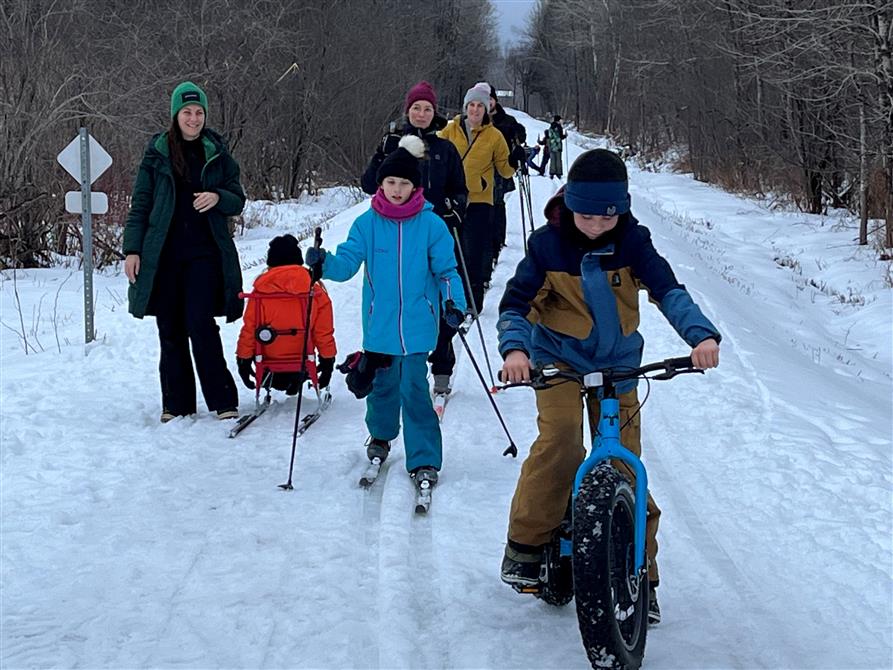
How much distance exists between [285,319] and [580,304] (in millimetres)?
3722

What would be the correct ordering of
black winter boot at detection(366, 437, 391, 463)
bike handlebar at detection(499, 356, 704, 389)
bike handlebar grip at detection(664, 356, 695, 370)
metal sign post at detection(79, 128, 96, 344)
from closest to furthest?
bike handlebar grip at detection(664, 356, 695, 370), bike handlebar at detection(499, 356, 704, 389), black winter boot at detection(366, 437, 391, 463), metal sign post at detection(79, 128, 96, 344)

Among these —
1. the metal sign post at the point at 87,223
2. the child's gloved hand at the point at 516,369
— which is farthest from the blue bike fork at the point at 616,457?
the metal sign post at the point at 87,223

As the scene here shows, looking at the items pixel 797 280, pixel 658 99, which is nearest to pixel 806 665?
pixel 797 280

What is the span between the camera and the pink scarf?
5.25m

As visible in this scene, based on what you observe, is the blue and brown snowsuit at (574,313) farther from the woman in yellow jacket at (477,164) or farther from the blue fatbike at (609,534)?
the woman in yellow jacket at (477,164)

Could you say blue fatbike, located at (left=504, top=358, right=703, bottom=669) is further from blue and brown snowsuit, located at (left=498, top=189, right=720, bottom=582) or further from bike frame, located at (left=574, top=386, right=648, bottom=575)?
blue and brown snowsuit, located at (left=498, top=189, right=720, bottom=582)

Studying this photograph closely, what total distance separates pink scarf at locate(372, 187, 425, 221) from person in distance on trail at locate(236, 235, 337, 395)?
186 centimetres

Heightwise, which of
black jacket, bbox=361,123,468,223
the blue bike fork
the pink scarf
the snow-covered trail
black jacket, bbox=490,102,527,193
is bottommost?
the snow-covered trail

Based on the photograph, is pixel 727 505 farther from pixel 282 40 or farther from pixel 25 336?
pixel 282 40

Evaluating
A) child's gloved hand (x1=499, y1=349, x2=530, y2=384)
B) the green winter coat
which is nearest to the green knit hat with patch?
the green winter coat

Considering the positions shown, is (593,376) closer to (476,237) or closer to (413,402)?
(413,402)

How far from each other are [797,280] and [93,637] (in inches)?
552

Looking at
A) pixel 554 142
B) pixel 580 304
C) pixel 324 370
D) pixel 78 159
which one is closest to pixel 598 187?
pixel 580 304

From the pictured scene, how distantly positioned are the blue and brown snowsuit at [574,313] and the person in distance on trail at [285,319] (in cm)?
347
